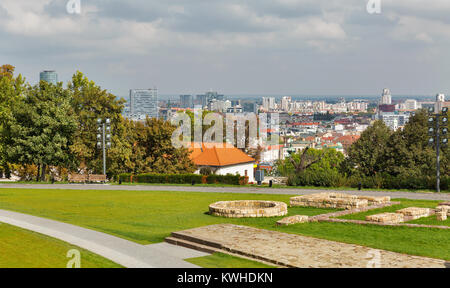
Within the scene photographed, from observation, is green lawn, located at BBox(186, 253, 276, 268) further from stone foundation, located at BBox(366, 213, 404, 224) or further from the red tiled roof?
the red tiled roof

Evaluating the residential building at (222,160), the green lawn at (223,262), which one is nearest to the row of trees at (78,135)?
the residential building at (222,160)

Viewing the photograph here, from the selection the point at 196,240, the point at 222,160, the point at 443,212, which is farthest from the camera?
the point at 222,160

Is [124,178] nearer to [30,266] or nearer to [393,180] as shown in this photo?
[393,180]

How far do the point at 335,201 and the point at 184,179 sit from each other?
2094 centimetres

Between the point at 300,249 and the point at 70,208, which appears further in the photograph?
the point at 70,208

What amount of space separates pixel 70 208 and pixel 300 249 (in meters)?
15.0

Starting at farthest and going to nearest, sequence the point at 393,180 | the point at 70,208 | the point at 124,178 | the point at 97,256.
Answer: the point at 124,178
the point at 393,180
the point at 70,208
the point at 97,256

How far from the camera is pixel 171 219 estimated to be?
19.8 meters

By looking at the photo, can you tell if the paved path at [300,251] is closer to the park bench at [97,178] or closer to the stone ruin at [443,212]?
the stone ruin at [443,212]

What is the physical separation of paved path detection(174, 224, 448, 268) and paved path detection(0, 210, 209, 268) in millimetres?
A: 1140

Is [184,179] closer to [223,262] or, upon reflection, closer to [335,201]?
[335,201]

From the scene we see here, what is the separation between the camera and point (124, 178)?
44.0 metres

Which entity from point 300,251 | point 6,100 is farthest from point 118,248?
point 6,100
